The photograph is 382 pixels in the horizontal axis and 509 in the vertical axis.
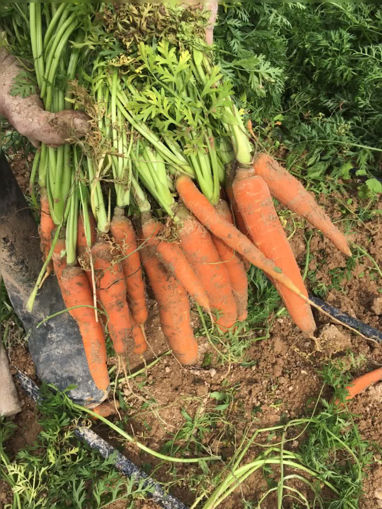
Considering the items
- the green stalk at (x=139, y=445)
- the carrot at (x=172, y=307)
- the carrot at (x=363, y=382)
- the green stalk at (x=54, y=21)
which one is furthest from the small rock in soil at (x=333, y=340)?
the green stalk at (x=54, y=21)

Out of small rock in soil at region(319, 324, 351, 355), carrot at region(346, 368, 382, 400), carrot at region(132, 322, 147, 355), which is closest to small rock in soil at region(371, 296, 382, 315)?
small rock in soil at region(319, 324, 351, 355)

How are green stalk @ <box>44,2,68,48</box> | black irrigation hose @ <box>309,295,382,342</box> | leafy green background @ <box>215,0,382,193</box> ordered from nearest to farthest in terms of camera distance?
1. green stalk @ <box>44,2,68,48</box>
2. leafy green background @ <box>215,0,382,193</box>
3. black irrigation hose @ <box>309,295,382,342</box>

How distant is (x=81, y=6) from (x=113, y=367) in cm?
159

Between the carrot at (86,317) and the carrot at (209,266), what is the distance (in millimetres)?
444

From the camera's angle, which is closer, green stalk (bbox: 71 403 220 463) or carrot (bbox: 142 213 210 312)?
carrot (bbox: 142 213 210 312)

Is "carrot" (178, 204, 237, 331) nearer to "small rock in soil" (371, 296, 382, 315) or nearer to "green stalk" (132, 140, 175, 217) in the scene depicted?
"green stalk" (132, 140, 175, 217)

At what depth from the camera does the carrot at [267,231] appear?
68.9 inches

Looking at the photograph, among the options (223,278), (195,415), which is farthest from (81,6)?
(195,415)

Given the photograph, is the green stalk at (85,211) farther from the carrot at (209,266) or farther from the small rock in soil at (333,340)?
Result: the small rock in soil at (333,340)

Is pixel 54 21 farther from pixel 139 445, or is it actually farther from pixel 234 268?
pixel 139 445

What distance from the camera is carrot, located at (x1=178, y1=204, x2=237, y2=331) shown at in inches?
71.2

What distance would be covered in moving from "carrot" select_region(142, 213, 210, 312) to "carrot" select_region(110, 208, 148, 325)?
0.08 metres

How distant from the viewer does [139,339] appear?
7.36 ft

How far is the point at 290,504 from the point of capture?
6.65 feet
